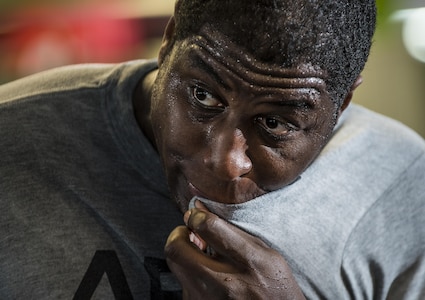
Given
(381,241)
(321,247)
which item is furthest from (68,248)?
(381,241)

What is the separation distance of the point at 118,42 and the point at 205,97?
2444mm

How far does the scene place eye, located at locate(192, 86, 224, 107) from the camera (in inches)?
46.5

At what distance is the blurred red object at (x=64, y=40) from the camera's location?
3.48 meters

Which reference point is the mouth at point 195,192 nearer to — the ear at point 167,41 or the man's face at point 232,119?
the man's face at point 232,119

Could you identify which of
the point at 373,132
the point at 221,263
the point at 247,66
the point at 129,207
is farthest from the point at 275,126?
the point at 373,132

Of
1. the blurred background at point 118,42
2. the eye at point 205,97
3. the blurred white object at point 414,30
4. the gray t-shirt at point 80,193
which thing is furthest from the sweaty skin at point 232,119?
the blurred background at point 118,42

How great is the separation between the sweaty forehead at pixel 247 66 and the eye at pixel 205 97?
2.0 inches

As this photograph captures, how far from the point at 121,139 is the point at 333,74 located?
0.44 metres

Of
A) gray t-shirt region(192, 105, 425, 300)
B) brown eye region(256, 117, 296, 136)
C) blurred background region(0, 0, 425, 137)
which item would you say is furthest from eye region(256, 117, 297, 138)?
blurred background region(0, 0, 425, 137)

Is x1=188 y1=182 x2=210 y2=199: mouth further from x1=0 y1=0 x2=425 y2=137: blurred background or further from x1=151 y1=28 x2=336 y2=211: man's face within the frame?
x1=0 y1=0 x2=425 y2=137: blurred background

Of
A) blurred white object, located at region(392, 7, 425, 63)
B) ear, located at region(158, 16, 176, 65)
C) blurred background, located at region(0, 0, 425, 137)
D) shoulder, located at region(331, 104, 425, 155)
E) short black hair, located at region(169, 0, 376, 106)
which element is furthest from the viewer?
→ blurred background, located at region(0, 0, 425, 137)

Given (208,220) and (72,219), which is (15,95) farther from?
(208,220)

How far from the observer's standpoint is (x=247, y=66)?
1.13m

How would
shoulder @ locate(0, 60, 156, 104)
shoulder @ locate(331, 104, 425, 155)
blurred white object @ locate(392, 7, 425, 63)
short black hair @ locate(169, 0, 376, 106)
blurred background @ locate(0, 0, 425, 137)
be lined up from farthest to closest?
blurred background @ locate(0, 0, 425, 137)
blurred white object @ locate(392, 7, 425, 63)
shoulder @ locate(331, 104, 425, 155)
shoulder @ locate(0, 60, 156, 104)
short black hair @ locate(169, 0, 376, 106)
